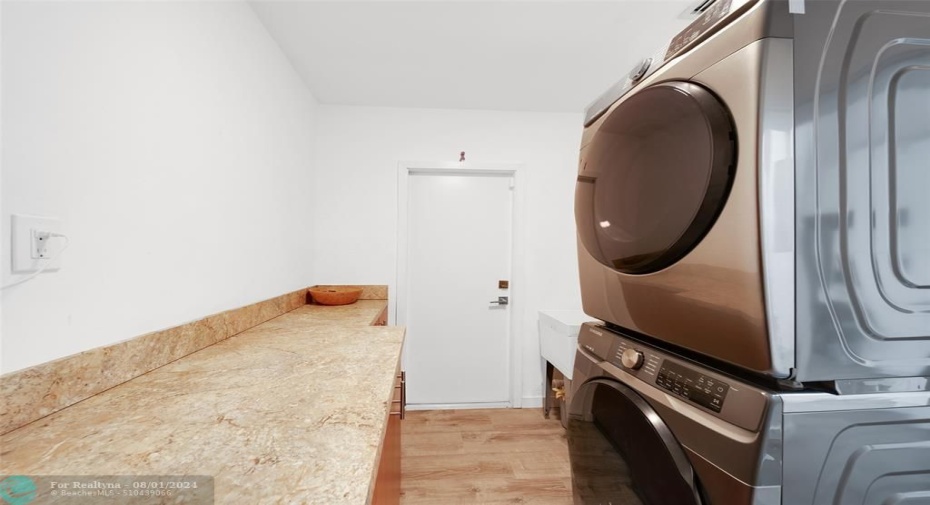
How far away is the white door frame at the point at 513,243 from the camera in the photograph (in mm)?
2723

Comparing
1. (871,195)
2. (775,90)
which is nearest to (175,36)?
(775,90)

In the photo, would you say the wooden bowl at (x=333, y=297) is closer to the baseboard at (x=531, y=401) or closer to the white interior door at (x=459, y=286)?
the white interior door at (x=459, y=286)

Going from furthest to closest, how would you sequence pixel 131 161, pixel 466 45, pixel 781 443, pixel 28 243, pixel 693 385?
1. pixel 466 45
2. pixel 131 161
3. pixel 28 243
4. pixel 693 385
5. pixel 781 443

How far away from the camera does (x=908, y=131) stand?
54 centimetres

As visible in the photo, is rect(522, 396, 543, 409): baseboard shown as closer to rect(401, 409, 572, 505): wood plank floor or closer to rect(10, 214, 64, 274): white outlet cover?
rect(401, 409, 572, 505): wood plank floor

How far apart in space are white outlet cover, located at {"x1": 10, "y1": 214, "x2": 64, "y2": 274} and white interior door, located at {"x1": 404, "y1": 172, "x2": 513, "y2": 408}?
2088 millimetres

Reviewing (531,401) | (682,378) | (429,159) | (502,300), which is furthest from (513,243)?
(682,378)

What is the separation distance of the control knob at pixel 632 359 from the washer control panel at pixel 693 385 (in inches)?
2.4

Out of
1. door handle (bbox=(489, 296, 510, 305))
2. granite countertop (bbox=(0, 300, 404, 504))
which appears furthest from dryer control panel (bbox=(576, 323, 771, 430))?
door handle (bbox=(489, 296, 510, 305))

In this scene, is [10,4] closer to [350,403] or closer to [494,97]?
[350,403]

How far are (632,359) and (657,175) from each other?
39 centimetres

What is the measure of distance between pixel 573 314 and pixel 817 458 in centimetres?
216

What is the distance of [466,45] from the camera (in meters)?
1.91

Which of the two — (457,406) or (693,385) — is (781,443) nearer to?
(693,385)
